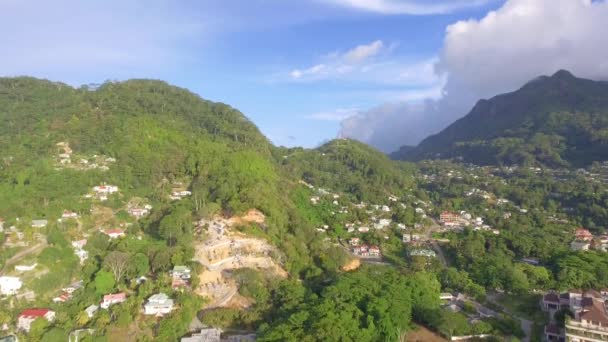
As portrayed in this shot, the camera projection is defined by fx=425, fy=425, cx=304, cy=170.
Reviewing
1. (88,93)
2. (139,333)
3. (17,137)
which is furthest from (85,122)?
(139,333)

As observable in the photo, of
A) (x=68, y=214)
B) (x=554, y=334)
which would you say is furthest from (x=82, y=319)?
(x=554, y=334)

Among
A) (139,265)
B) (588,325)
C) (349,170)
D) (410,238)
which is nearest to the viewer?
(588,325)

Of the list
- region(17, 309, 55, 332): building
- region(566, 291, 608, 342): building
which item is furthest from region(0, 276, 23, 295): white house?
region(566, 291, 608, 342): building

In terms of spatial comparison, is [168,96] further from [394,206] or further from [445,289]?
[445,289]

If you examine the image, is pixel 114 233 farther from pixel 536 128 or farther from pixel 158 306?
pixel 536 128

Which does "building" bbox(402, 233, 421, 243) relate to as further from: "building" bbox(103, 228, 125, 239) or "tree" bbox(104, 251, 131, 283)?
"tree" bbox(104, 251, 131, 283)

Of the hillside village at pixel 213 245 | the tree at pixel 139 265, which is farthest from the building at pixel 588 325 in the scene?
the tree at pixel 139 265
